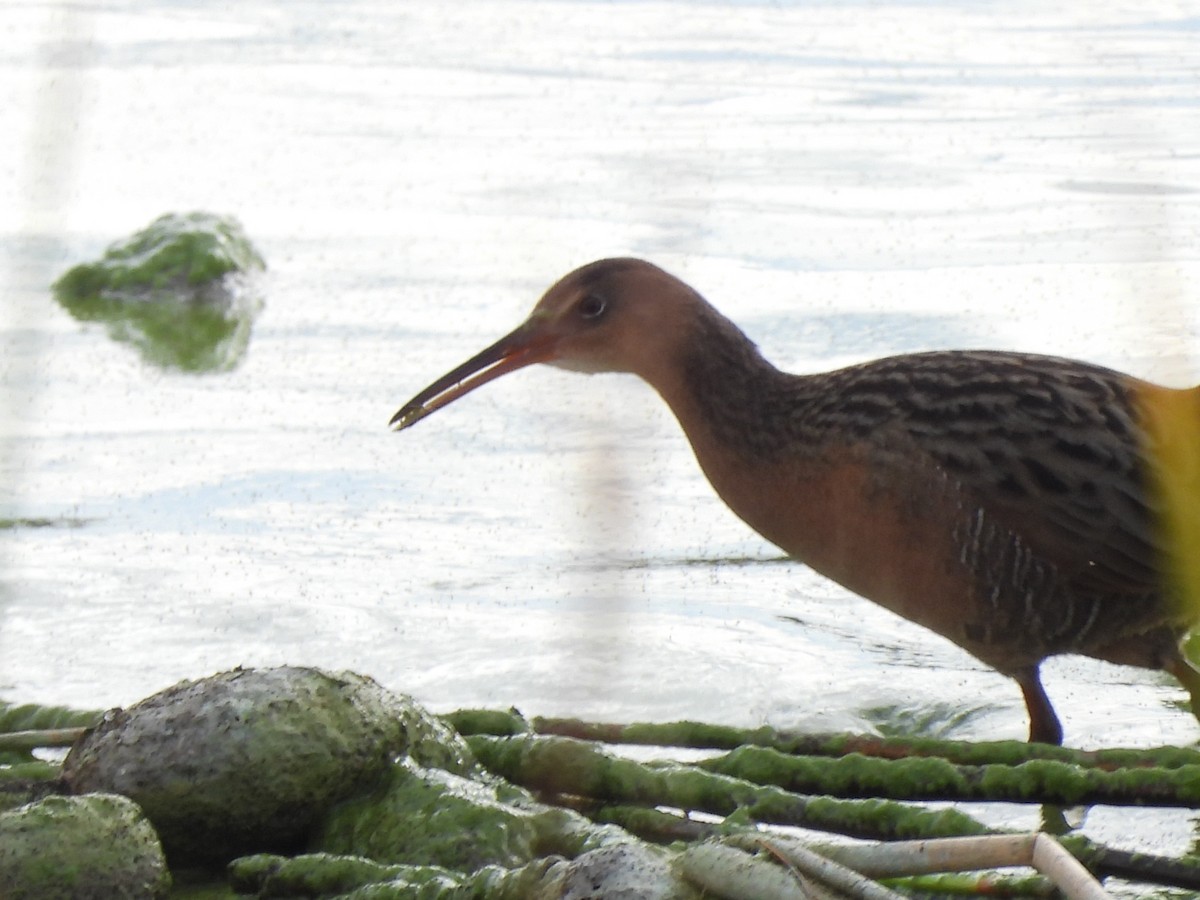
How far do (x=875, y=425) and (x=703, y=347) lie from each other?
1.88ft

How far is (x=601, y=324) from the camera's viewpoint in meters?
5.11

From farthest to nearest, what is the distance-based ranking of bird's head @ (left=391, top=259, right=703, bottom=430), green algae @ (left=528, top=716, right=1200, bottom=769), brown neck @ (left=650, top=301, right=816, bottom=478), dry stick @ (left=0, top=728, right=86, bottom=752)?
1. bird's head @ (left=391, top=259, right=703, bottom=430)
2. brown neck @ (left=650, top=301, right=816, bottom=478)
3. dry stick @ (left=0, top=728, right=86, bottom=752)
4. green algae @ (left=528, top=716, right=1200, bottom=769)

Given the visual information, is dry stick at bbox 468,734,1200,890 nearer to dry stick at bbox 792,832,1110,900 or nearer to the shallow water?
the shallow water

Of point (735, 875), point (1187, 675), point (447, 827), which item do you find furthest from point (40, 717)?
point (1187, 675)

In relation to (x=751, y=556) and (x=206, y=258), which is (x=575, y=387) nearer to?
(x=751, y=556)

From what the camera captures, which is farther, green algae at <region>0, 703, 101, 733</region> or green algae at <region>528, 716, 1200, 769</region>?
green algae at <region>0, 703, 101, 733</region>

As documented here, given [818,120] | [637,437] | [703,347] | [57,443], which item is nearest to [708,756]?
[703,347]

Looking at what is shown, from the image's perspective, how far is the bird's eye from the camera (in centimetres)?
510

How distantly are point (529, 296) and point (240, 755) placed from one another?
1.88 m

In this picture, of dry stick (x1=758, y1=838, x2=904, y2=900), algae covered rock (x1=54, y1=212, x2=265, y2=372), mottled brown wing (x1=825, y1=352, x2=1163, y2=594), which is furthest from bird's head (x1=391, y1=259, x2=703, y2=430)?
algae covered rock (x1=54, y1=212, x2=265, y2=372)

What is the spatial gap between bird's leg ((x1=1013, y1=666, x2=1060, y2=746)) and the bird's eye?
1317 millimetres

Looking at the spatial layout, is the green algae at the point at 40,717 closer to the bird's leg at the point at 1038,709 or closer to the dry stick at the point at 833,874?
the dry stick at the point at 833,874

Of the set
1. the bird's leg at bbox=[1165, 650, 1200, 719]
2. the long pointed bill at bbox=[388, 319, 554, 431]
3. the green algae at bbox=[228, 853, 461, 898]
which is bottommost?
the green algae at bbox=[228, 853, 461, 898]

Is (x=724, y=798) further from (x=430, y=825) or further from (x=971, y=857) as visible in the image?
(x=971, y=857)
